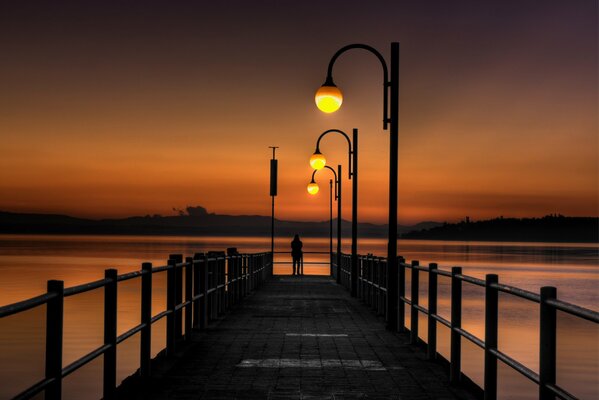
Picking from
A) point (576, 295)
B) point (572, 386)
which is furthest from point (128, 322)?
point (576, 295)

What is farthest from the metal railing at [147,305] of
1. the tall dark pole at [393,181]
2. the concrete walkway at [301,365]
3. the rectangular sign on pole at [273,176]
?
the rectangular sign on pole at [273,176]

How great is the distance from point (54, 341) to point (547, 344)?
351 centimetres

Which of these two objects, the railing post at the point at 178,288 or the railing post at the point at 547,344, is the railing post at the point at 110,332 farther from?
the railing post at the point at 547,344

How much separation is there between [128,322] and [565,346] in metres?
16.0

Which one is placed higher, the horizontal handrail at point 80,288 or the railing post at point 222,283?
the horizontal handrail at point 80,288

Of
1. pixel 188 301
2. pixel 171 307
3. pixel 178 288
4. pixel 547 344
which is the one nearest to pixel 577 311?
pixel 547 344

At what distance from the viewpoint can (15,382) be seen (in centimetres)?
2064

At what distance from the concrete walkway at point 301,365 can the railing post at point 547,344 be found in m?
2.48

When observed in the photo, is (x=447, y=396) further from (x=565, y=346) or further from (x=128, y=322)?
(x=128, y=322)

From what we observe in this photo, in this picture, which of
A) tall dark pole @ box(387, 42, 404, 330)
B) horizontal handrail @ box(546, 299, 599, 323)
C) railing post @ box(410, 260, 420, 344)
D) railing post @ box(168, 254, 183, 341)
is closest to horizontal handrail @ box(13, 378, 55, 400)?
horizontal handrail @ box(546, 299, 599, 323)

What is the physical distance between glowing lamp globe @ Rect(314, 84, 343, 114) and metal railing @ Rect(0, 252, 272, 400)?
139 inches

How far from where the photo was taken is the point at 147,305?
952 cm

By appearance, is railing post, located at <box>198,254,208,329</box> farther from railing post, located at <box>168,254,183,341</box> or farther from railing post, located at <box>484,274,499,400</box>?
railing post, located at <box>484,274,499,400</box>

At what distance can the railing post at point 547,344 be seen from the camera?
19.6ft
